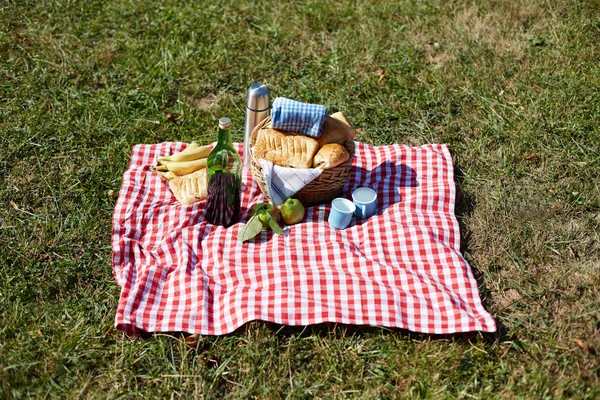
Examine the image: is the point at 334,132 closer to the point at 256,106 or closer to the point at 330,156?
the point at 330,156

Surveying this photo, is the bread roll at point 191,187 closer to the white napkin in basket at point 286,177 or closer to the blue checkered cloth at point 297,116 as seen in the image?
the white napkin in basket at point 286,177

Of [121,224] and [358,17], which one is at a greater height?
[358,17]

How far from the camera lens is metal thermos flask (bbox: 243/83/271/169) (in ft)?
13.0

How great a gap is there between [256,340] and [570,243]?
2100mm

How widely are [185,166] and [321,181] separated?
0.99m

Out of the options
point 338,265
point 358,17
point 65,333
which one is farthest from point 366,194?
point 358,17

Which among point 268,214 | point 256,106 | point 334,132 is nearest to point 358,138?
point 334,132

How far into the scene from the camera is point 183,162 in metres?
4.17

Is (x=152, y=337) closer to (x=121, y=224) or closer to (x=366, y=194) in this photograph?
(x=121, y=224)

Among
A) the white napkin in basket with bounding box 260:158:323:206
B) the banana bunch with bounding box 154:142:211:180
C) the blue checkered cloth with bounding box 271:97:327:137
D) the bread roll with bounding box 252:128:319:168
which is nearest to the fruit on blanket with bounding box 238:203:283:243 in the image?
the white napkin in basket with bounding box 260:158:323:206

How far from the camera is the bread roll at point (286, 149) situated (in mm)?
3748

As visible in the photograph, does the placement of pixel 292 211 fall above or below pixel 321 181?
below

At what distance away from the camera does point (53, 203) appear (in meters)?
4.13

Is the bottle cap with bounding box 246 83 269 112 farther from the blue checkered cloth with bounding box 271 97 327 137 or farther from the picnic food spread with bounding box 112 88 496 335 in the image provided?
the blue checkered cloth with bounding box 271 97 327 137
